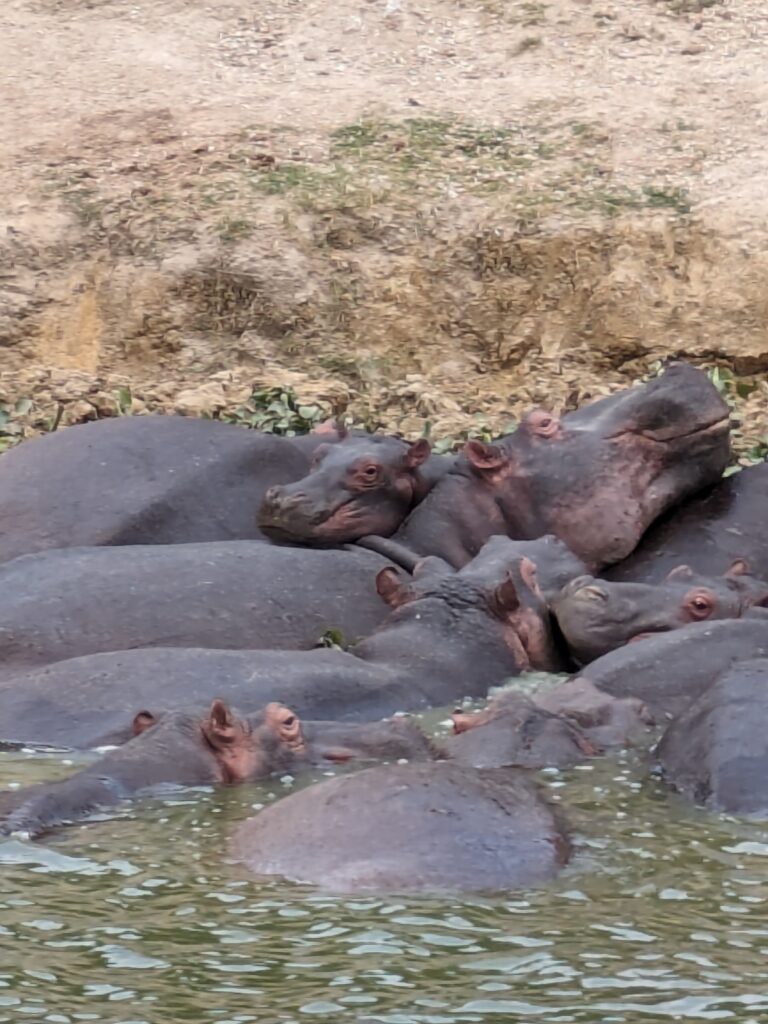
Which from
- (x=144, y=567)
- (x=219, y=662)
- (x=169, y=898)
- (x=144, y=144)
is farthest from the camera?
(x=144, y=144)

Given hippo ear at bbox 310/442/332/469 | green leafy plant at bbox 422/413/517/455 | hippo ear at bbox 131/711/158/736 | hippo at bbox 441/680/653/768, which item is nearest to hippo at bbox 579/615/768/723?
hippo at bbox 441/680/653/768

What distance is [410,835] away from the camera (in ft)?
17.2

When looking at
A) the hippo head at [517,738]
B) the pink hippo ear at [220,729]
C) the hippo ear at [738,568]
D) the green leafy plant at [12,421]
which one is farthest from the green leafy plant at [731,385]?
the pink hippo ear at [220,729]

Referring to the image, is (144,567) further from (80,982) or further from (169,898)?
(80,982)

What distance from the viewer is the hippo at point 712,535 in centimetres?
890

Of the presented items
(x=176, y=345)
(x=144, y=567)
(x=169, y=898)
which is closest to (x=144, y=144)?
(x=176, y=345)

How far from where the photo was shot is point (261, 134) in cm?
1241

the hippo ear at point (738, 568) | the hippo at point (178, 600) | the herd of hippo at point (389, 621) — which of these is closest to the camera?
the herd of hippo at point (389, 621)

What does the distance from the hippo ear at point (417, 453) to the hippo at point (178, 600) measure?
2.17ft

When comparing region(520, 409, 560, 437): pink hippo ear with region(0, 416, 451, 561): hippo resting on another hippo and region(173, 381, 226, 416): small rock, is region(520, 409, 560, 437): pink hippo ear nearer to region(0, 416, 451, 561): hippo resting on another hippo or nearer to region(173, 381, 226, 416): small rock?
region(0, 416, 451, 561): hippo resting on another hippo

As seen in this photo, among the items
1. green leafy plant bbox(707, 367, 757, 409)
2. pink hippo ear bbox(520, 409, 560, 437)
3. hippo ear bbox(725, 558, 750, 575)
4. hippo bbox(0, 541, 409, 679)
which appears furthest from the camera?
green leafy plant bbox(707, 367, 757, 409)

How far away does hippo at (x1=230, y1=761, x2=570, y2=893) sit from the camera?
5156 mm

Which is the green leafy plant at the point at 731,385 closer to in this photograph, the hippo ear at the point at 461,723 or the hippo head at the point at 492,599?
the hippo head at the point at 492,599

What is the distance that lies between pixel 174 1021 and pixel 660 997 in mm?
961
